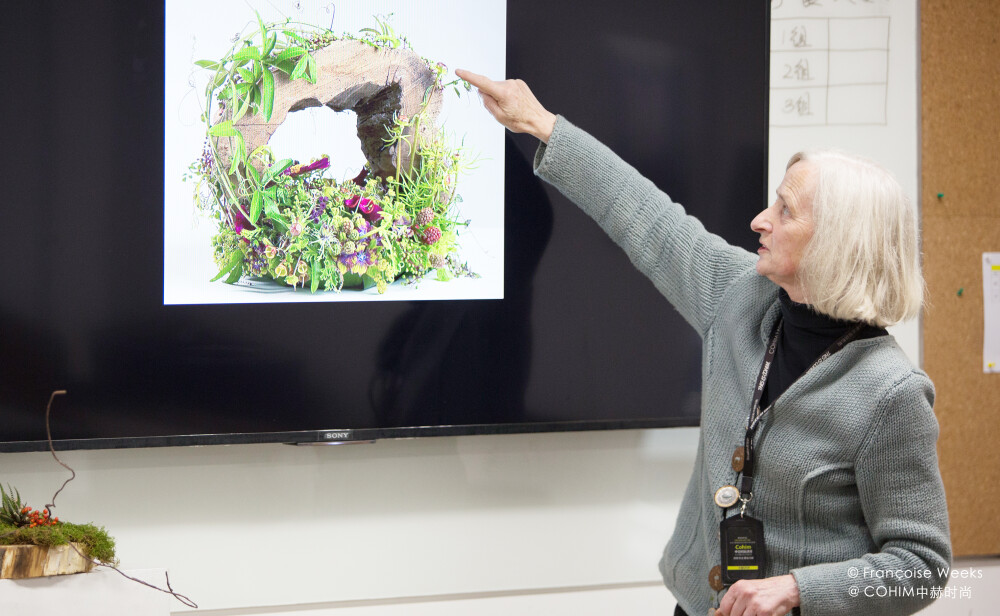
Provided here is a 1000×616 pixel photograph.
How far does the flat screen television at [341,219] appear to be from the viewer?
1.84m

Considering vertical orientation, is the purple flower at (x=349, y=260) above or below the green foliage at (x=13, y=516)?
above

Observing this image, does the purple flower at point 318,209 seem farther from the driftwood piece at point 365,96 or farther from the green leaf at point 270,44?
the green leaf at point 270,44

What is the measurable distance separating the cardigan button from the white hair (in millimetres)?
465

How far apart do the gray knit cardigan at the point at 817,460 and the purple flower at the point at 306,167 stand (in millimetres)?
758

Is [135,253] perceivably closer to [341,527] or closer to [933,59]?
[341,527]

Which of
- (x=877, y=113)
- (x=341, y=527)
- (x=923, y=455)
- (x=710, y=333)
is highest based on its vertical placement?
(x=877, y=113)

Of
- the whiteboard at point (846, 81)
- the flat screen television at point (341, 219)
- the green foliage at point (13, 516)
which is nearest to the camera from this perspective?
the green foliage at point (13, 516)

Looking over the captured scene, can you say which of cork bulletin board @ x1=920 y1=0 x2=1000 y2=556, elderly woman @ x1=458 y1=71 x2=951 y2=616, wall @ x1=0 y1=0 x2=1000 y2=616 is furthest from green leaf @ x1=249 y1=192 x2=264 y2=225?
cork bulletin board @ x1=920 y1=0 x2=1000 y2=556

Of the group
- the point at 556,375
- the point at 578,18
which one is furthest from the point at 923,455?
the point at 578,18

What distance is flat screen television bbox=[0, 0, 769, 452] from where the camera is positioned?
6.04 ft

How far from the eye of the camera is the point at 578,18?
6.82 ft

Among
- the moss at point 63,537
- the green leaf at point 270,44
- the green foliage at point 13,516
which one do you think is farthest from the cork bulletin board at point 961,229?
the green foliage at point 13,516

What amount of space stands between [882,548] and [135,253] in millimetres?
1624

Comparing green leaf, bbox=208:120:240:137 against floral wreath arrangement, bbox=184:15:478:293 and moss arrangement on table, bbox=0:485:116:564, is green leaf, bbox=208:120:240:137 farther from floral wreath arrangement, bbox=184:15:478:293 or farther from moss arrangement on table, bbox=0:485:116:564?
moss arrangement on table, bbox=0:485:116:564
